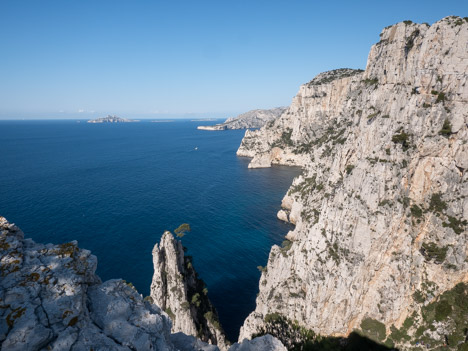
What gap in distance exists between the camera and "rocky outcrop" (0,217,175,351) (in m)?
7.41

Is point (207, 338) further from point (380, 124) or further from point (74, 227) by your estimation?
point (74, 227)

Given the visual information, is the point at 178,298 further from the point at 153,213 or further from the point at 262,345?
the point at 153,213

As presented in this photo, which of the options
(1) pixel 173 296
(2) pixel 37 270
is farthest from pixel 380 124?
(2) pixel 37 270

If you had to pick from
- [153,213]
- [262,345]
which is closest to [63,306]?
[262,345]

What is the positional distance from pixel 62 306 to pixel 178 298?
37.8 metres

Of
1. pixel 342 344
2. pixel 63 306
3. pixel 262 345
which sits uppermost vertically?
pixel 63 306

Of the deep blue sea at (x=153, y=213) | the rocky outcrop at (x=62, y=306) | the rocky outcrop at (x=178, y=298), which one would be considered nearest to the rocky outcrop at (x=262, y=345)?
the rocky outcrop at (x=62, y=306)

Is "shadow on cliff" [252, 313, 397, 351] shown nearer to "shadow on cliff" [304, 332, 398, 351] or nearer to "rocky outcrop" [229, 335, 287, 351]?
"shadow on cliff" [304, 332, 398, 351]

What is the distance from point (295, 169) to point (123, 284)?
14361 cm

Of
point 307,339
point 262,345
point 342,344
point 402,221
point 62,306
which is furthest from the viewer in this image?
point 307,339

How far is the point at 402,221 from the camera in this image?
38938mm

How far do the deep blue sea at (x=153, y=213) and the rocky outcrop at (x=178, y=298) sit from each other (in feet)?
19.6

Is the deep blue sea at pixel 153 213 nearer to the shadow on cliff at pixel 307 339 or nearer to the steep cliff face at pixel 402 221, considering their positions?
the shadow on cliff at pixel 307 339

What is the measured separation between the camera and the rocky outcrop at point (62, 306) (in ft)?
24.3
